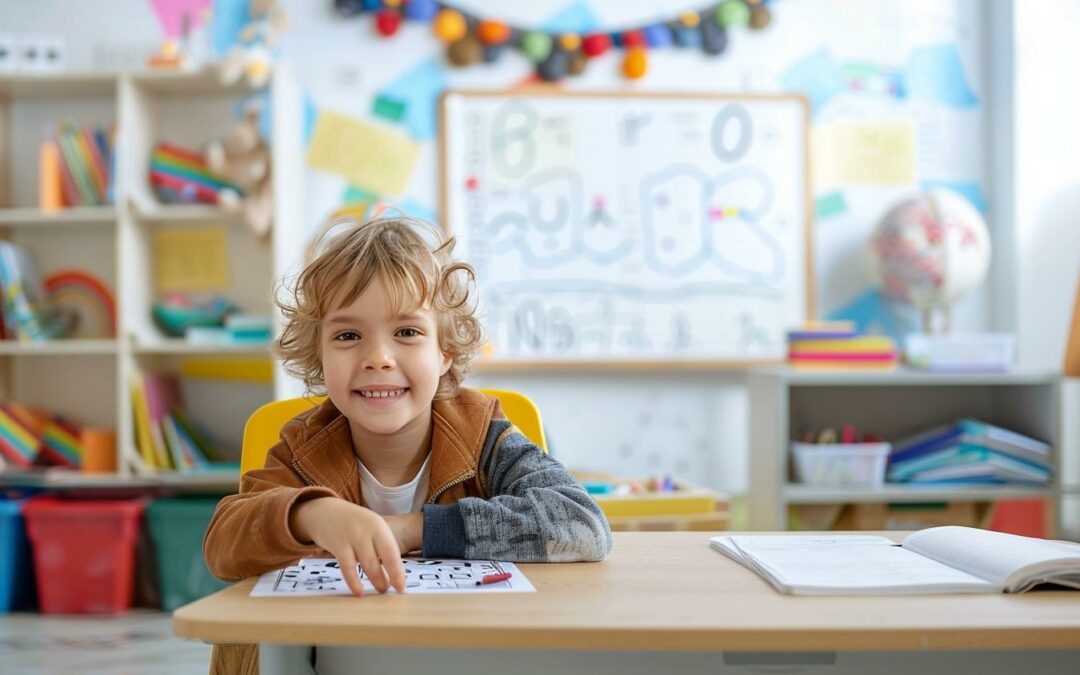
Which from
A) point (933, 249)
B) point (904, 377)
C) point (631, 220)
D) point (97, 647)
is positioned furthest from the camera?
point (631, 220)

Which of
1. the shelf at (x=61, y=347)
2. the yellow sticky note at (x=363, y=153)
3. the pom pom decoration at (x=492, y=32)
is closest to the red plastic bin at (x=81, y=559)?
the shelf at (x=61, y=347)

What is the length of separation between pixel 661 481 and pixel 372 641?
5.95ft

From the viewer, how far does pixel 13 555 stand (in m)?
3.04

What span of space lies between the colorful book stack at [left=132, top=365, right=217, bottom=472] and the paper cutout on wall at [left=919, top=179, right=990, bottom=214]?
2413 millimetres

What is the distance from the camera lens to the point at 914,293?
10.0ft

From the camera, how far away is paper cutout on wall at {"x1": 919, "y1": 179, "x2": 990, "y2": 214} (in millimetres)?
3398

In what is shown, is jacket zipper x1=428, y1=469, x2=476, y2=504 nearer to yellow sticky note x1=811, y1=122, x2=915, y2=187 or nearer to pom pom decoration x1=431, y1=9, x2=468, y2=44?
pom pom decoration x1=431, y1=9, x2=468, y2=44

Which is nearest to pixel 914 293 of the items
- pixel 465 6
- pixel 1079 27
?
pixel 1079 27

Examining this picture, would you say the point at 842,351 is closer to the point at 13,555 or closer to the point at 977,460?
the point at 977,460

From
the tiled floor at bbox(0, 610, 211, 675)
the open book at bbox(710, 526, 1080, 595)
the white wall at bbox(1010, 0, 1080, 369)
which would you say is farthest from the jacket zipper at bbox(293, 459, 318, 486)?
the white wall at bbox(1010, 0, 1080, 369)

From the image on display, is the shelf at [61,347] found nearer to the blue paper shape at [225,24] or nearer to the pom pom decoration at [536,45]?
the blue paper shape at [225,24]

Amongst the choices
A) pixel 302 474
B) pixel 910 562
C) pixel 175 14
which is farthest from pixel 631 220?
pixel 910 562

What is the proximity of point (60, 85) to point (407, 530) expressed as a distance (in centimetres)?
272

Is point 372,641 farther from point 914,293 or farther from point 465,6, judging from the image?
point 465,6
